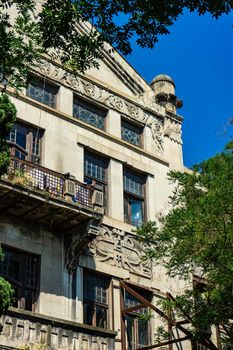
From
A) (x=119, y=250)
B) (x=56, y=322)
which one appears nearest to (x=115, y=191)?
(x=119, y=250)

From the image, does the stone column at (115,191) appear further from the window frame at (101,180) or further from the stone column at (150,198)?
the stone column at (150,198)

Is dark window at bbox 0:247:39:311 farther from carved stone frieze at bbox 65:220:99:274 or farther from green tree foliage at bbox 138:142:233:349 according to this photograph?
green tree foliage at bbox 138:142:233:349

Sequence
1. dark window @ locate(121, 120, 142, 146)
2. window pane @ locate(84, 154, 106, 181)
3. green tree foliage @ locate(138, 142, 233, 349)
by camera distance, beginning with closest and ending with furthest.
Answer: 1. green tree foliage @ locate(138, 142, 233, 349)
2. window pane @ locate(84, 154, 106, 181)
3. dark window @ locate(121, 120, 142, 146)

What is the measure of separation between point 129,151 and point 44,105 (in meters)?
4.05

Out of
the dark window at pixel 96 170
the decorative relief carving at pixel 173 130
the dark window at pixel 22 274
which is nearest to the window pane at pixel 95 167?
the dark window at pixel 96 170

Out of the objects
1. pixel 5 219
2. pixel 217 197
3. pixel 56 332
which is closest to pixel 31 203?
pixel 5 219

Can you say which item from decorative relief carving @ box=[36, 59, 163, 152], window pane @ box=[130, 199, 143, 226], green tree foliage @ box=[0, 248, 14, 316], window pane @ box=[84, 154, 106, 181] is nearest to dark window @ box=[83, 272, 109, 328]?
window pane @ box=[130, 199, 143, 226]

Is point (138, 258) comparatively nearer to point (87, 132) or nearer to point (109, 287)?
point (109, 287)

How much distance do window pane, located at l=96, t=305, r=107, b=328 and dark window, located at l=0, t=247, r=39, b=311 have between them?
2.56 m

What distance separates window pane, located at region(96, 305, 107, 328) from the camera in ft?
70.3

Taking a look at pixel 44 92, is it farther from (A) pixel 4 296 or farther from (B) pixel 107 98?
(A) pixel 4 296

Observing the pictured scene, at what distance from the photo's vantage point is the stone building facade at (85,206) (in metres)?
19.5

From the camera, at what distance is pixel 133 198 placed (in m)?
25.0

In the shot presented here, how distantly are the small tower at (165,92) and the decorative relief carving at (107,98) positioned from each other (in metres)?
0.77
